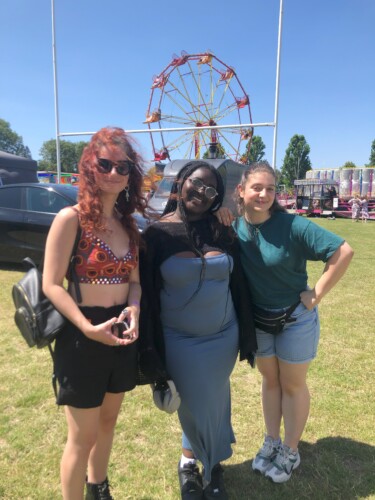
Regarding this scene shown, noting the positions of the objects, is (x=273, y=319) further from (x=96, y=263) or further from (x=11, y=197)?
(x=11, y=197)

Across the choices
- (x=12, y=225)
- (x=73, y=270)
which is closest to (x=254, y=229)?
(x=73, y=270)

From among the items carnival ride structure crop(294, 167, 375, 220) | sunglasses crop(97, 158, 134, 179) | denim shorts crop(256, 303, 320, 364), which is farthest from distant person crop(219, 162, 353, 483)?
carnival ride structure crop(294, 167, 375, 220)

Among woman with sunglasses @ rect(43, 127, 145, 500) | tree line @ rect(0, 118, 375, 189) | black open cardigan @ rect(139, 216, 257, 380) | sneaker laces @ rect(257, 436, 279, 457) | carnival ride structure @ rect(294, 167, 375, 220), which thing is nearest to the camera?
woman with sunglasses @ rect(43, 127, 145, 500)

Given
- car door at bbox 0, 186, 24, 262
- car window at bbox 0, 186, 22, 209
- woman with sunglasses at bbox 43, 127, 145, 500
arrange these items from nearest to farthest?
woman with sunglasses at bbox 43, 127, 145, 500 < car door at bbox 0, 186, 24, 262 < car window at bbox 0, 186, 22, 209

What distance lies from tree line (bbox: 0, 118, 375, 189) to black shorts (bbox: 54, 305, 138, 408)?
2.41 ft

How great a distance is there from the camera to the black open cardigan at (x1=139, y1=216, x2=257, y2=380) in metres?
1.83

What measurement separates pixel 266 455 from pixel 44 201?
17.2ft

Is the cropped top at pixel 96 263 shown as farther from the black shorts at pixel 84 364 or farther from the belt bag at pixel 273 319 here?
the belt bag at pixel 273 319

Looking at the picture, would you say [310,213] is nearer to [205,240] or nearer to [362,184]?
[362,184]

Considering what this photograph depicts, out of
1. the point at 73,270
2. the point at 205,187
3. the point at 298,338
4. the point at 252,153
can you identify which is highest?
the point at 252,153

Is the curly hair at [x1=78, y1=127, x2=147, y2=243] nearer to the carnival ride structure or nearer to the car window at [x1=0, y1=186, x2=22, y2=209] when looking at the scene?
the car window at [x1=0, y1=186, x2=22, y2=209]

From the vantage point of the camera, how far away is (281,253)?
76.9 inches

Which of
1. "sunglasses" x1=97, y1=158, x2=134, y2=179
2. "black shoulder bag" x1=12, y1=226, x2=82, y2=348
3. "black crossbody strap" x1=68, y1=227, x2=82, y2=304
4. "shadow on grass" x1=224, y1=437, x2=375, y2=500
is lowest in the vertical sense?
"shadow on grass" x1=224, y1=437, x2=375, y2=500

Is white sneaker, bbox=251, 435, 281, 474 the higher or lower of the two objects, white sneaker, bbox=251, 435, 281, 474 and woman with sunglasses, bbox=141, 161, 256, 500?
the lower
